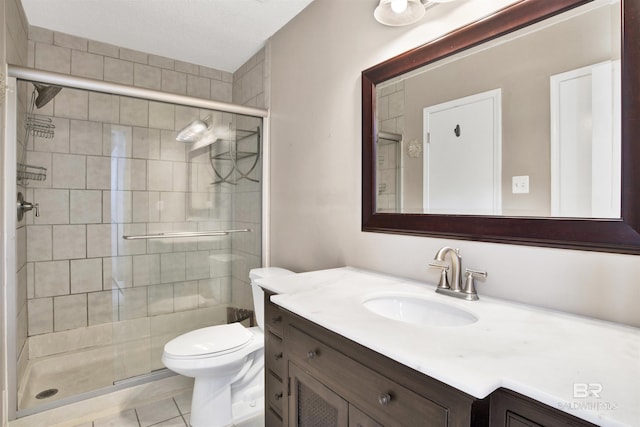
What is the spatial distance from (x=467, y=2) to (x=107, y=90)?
1.95 m

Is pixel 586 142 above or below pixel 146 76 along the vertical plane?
below

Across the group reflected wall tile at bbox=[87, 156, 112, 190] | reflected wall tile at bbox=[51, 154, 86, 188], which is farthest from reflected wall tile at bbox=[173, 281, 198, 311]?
reflected wall tile at bbox=[51, 154, 86, 188]

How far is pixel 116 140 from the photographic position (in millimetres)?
2170

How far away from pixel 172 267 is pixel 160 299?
0.22m

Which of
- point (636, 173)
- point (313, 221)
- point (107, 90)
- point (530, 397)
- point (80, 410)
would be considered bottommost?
point (80, 410)

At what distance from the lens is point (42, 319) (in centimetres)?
229

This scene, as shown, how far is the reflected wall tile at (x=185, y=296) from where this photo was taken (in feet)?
7.67

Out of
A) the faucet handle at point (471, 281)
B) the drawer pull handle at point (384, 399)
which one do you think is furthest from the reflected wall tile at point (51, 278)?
the faucet handle at point (471, 281)

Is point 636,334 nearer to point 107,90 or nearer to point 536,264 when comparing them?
point 536,264

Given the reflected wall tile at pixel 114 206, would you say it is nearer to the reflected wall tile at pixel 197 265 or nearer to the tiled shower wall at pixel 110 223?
the tiled shower wall at pixel 110 223

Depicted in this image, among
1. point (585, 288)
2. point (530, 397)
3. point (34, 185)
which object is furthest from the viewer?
point (34, 185)

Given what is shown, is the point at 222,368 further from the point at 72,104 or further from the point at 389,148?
the point at 72,104

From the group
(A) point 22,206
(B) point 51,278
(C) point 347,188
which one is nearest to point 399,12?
(C) point 347,188

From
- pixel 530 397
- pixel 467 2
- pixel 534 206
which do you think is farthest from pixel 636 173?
pixel 467 2
